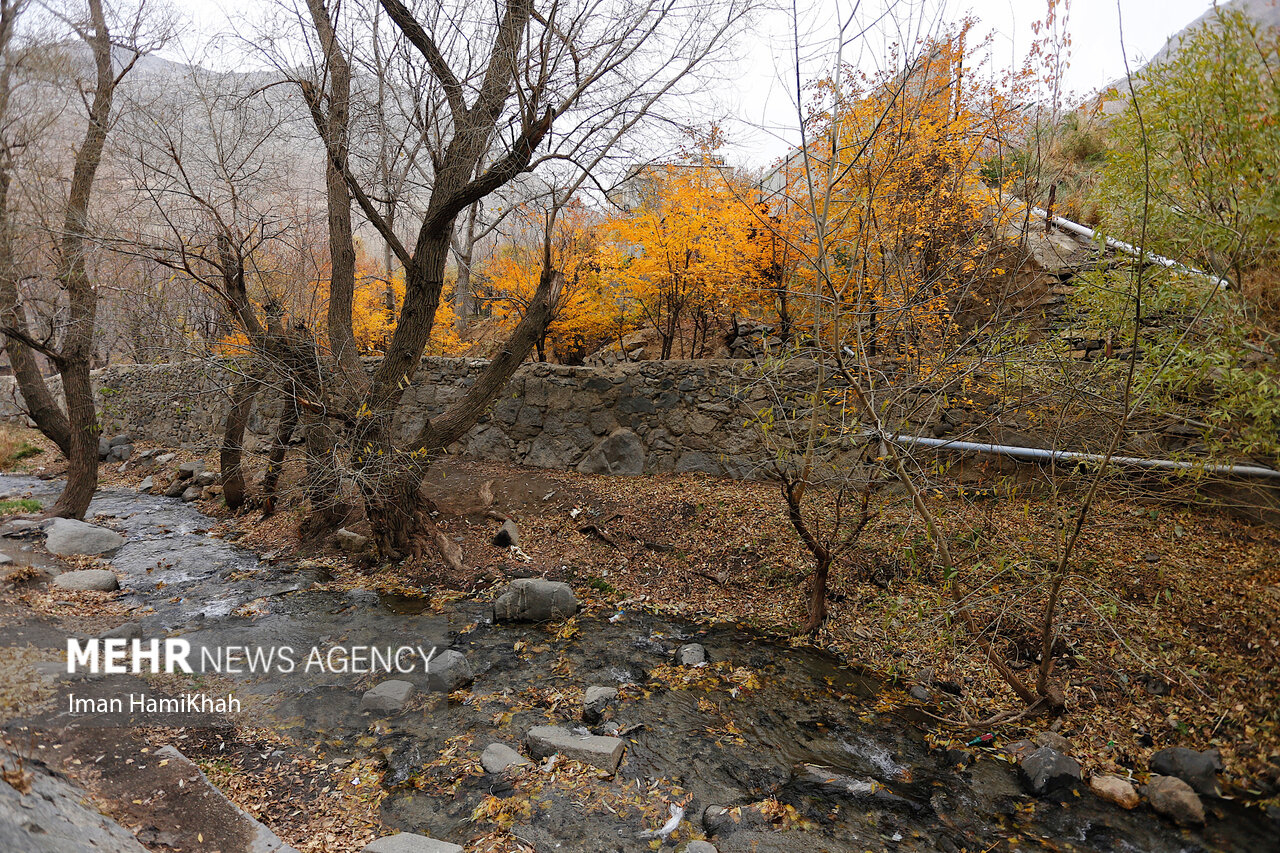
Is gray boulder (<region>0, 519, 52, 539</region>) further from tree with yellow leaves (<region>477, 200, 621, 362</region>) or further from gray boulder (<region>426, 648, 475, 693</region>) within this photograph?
tree with yellow leaves (<region>477, 200, 621, 362</region>)

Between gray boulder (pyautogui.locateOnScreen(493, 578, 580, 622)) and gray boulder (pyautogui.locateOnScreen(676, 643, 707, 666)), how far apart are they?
3.97 ft

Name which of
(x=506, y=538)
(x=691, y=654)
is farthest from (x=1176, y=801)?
(x=506, y=538)

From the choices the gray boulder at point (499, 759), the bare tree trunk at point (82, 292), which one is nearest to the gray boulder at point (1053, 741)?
the gray boulder at point (499, 759)

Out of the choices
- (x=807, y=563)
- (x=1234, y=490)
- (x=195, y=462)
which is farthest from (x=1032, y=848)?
(x=195, y=462)

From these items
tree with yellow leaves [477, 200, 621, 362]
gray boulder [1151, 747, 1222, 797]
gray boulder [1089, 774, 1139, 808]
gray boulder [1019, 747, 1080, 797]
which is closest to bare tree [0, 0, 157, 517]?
tree with yellow leaves [477, 200, 621, 362]

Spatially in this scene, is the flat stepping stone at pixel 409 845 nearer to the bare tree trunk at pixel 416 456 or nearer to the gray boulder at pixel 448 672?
the gray boulder at pixel 448 672

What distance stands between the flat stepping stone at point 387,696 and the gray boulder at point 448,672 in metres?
0.20

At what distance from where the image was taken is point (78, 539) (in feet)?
21.6

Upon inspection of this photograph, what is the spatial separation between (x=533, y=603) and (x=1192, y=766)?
15.4 ft

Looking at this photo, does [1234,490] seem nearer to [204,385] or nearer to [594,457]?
[594,457]

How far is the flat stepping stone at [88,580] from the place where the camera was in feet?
17.8

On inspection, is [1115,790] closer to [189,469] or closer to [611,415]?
[611,415]

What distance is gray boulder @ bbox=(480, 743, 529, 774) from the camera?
11.3ft

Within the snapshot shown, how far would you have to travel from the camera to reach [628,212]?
27.3 feet
